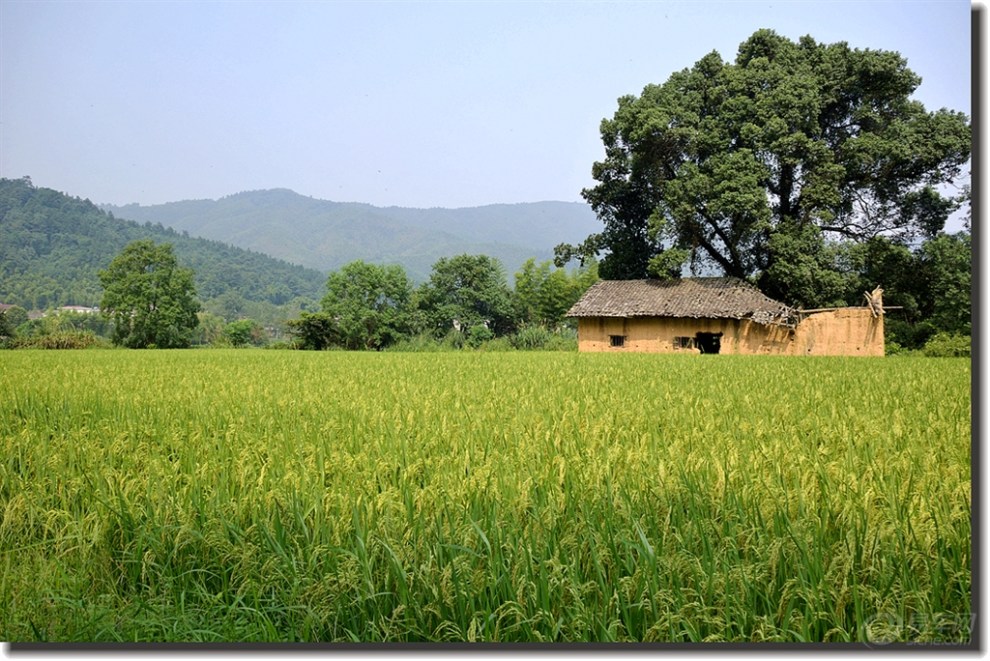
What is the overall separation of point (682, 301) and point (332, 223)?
58.2 ft

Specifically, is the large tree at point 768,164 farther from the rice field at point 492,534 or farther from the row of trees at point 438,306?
the rice field at point 492,534

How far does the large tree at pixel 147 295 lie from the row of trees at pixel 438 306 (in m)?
13.7

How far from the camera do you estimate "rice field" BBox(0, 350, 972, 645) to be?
2.22 m

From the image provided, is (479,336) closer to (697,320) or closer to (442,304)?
(442,304)

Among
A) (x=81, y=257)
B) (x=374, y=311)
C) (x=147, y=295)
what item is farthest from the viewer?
(x=374, y=311)

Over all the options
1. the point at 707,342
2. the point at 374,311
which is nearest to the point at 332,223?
the point at 374,311

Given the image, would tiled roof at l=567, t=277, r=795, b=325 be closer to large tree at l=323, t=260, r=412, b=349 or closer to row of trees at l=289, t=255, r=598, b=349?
row of trees at l=289, t=255, r=598, b=349

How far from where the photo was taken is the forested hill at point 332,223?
16.0ft

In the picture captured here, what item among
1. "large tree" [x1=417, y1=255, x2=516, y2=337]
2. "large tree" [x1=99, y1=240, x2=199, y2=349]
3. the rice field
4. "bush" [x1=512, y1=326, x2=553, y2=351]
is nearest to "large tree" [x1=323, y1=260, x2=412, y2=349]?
"large tree" [x1=417, y1=255, x2=516, y2=337]

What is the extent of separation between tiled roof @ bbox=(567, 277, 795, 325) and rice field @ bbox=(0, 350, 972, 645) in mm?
14700

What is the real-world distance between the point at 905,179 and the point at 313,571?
40.1 ft

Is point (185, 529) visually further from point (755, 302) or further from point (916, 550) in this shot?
point (755, 302)

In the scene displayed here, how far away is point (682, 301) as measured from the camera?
72.8 feet

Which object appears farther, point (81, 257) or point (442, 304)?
point (442, 304)
